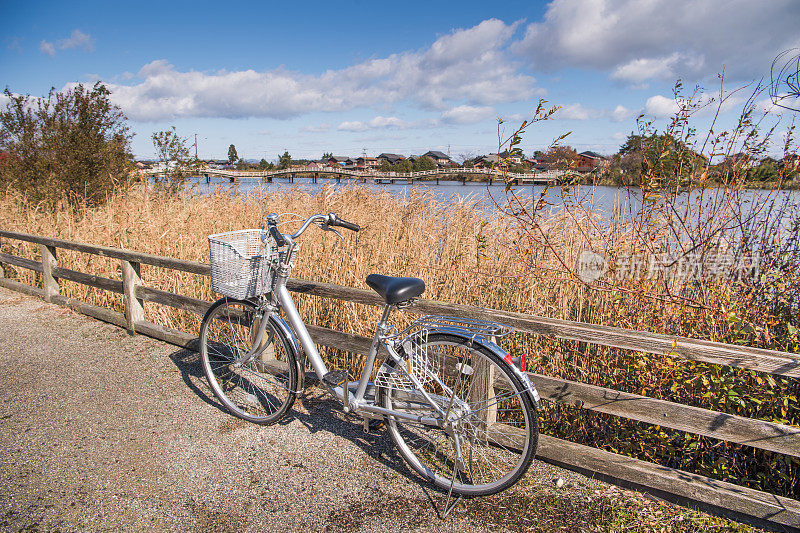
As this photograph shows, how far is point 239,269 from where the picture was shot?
9.11 feet

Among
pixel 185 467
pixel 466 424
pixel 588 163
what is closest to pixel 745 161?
pixel 588 163

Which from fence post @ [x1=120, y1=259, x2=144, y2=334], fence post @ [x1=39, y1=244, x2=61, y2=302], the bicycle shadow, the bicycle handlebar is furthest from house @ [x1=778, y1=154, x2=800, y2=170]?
fence post @ [x1=39, y1=244, x2=61, y2=302]

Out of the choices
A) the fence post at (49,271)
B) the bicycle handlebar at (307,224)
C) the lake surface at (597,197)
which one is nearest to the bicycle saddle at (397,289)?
the bicycle handlebar at (307,224)

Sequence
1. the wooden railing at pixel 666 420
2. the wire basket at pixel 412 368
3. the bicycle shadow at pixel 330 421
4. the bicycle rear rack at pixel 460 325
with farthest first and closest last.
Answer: the bicycle shadow at pixel 330 421, the wire basket at pixel 412 368, the bicycle rear rack at pixel 460 325, the wooden railing at pixel 666 420

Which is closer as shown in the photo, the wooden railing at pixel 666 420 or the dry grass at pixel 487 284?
the wooden railing at pixel 666 420

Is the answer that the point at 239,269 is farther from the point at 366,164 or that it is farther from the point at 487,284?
the point at 366,164

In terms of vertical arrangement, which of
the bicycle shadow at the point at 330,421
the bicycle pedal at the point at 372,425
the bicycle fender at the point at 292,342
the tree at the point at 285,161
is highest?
the tree at the point at 285,161

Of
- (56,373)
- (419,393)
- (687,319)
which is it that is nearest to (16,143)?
(56,373)

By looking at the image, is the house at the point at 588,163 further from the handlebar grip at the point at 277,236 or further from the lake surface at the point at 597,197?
the handlebar grip at the point at 277,236

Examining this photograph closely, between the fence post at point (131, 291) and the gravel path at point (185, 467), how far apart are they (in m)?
0.87

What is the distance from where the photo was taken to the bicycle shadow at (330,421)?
111 inches

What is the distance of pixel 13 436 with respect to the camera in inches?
116

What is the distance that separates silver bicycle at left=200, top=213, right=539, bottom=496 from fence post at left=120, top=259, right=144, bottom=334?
1759 millimetres

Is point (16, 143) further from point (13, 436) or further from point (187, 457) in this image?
point (187, 457)
